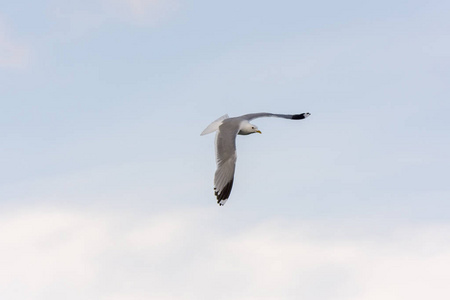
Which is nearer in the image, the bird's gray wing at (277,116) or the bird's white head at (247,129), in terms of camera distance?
the bird's white head at (247,129)

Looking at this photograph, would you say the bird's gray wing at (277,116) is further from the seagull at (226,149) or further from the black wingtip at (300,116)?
the seagull at (226,149)

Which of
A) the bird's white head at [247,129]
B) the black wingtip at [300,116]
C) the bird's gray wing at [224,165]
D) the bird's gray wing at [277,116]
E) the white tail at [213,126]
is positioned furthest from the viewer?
the black wingtip at [300,116]

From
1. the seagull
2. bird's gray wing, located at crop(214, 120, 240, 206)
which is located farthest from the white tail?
bird's gray wing, located at crop(214, 120, 240, 206)

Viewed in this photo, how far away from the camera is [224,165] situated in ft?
68.2

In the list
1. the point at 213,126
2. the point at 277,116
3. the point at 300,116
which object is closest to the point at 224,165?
the point at 213,126

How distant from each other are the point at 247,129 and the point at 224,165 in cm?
221

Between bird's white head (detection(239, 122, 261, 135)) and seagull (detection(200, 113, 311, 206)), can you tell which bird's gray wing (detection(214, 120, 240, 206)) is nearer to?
seagull (detection(200, 113, 311, 206))

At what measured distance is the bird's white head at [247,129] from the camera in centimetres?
2241

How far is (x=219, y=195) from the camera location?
20406 millimetres

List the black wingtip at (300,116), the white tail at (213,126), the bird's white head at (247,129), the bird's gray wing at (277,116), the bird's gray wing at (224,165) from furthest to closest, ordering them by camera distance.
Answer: the black wingtip at (300,116) < the bird's gray wing at (277,116) < the bird's white head at (247,129) < the white tail at (213,126) < the bird's gray wing at (224,165)

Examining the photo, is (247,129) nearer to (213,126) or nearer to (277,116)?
(213,126)

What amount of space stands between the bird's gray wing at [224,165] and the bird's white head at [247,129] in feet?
3.26

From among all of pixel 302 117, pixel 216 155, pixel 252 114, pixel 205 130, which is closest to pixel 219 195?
pixel 216 155

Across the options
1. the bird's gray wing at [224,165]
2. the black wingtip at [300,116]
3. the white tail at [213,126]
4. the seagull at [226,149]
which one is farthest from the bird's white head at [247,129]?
the black wingtip at [300,116]
